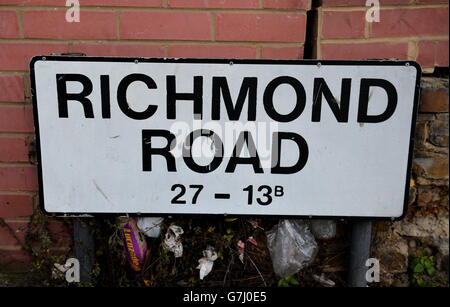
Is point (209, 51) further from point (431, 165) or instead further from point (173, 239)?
point (431, 165)

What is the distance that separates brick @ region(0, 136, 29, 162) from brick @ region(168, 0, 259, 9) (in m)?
0.80

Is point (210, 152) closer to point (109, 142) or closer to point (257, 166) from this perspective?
point (257, 166)

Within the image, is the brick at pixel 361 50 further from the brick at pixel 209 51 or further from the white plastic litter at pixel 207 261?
the white plastic litter at pixel 207 261

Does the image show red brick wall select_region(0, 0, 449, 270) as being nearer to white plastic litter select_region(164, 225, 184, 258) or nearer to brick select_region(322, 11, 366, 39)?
brick select_region(322, 11, 366, 39)

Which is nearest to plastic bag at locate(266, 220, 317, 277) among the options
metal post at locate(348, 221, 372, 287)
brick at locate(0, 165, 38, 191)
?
metal post at locate(348, 221, 372, 287)

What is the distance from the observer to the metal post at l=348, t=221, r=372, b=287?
157 cm

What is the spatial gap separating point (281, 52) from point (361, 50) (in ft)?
1.00

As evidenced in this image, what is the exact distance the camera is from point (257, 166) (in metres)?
1.46

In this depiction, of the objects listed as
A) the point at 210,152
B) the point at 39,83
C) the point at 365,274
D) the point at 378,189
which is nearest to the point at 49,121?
the point at 39,83

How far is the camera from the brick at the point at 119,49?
1518mm

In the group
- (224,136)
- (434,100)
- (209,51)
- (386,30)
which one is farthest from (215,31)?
(434,100)

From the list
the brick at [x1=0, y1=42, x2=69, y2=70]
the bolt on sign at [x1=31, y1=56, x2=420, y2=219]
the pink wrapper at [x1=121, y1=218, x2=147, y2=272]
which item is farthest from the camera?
the pink wrapper at [x1=121, y1=218, x2=147, y2=272]

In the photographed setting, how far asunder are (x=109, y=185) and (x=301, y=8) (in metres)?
0.97

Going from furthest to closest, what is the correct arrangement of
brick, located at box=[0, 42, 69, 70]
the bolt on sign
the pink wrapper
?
the pink wrapper, brick, located at box=[0, 42, 69, 70], the bolt on sign
